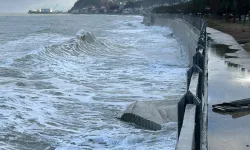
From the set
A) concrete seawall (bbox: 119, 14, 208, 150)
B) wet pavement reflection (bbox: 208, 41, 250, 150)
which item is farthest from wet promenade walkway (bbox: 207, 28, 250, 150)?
concrete seawall (bbox: 119, 14, 208, 150)

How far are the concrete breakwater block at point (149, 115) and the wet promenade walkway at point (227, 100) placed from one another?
1.09 m

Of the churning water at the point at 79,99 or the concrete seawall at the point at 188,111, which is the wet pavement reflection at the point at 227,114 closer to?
the concrete seawall at the point at 188,111

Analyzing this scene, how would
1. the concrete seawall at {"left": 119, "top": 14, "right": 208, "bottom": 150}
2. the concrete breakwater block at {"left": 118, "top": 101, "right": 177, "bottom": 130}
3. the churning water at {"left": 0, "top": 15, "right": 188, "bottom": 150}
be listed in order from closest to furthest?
the concrete seawall at {"left": 119, "top": 14, "right": 208, "bottom": 150}
the churning water at {"left": 0, "top": 15, "right": 188, "bottom": 150}
the concrete breakwater block at {"left": 118, "top": 101, "right": 177, "bottom": 130}

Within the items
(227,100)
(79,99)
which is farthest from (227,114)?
(79,99)

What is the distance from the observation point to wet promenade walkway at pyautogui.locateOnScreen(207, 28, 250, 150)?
5.92 metres

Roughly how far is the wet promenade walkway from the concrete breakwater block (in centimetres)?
109

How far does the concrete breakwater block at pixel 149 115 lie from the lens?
8805 mm

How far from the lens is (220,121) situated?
23.0ft

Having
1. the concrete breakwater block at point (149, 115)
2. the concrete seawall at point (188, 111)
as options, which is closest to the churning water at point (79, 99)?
the concrete breakwater block at point (149, 115)

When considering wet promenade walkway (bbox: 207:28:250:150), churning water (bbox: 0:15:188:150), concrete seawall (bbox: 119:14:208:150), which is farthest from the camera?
churning water (bbox: 0:15:188:150)

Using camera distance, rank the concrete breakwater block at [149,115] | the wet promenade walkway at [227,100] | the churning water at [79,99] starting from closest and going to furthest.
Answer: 1. the wet promenade walkway at [227,100]
2. the churning water at [79,99]
3. the concrete breakwater block at [149,115]

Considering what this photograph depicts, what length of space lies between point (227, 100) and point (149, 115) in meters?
1.81

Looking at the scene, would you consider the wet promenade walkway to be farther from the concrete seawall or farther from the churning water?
the churning water

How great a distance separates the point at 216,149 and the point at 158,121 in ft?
10.8
